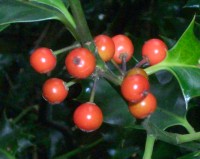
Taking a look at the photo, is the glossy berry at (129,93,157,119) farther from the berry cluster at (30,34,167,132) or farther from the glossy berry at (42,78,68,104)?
the glossy berry at (42,78,68,104)

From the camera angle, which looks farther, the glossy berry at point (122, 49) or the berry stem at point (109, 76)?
the glossy berry at point (122, 49)

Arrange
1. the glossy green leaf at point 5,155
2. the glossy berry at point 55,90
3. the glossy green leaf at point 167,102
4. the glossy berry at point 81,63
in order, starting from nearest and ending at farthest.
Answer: the glossy berry at point 81,63 → the glossy berry at point 55,90 → the glossy green leaf at point 167,102 → the glossy green leaf at point 5,155

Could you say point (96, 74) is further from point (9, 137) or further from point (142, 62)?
point (9, 137)

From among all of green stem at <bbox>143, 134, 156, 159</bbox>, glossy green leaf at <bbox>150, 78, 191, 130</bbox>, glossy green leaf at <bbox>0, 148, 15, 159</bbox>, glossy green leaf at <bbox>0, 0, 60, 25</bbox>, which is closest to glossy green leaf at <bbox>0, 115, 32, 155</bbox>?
glossy green leaf at <bbox>0, 148, 15, 159</bbox>

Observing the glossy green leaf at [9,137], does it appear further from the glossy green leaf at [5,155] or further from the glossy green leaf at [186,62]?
the glossy green leaf at [186,62]

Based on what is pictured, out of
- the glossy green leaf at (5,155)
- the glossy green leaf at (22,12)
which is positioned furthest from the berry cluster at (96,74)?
the glossy green leaf at (5,155)

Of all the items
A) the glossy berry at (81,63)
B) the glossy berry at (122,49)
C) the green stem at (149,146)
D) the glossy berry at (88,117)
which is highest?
the glossy berry at (81,63)
